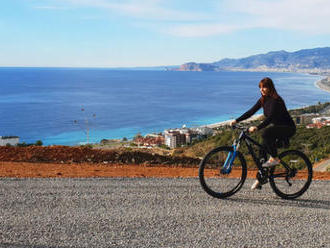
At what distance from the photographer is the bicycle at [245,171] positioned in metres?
5.38

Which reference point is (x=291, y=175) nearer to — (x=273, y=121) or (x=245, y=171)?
(x=245, y=171)

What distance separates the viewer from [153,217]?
4.56 metres

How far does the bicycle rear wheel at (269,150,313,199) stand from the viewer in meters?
5.60

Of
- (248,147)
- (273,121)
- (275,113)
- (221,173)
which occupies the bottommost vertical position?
(221,173)

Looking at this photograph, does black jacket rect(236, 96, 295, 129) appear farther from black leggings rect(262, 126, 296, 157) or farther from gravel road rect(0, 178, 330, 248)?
gravel road rect(0, 178, 330, 248)

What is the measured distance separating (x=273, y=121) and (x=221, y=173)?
1.11m

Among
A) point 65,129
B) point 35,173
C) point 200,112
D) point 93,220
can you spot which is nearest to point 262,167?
point 93,220

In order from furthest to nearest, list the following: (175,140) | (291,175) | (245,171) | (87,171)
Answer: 1. (175,140)
2. (87,171)
3. (291,175)
4. (245,171)

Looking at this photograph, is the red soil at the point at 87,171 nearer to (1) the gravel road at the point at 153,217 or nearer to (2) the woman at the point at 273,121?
(1) the gravel road at the point at 153,217

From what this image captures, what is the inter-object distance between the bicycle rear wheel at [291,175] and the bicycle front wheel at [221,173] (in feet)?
1.69

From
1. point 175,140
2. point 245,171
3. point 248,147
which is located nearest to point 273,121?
point 248,147

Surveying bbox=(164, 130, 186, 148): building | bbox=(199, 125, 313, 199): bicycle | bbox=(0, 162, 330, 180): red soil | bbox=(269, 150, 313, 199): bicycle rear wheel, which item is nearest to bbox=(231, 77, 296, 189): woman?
bbox=(199, 125, 313, 199): bicycle

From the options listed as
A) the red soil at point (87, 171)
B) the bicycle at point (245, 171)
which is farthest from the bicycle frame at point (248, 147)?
the red soil at point (87, 171)

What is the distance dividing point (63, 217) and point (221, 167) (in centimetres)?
247
